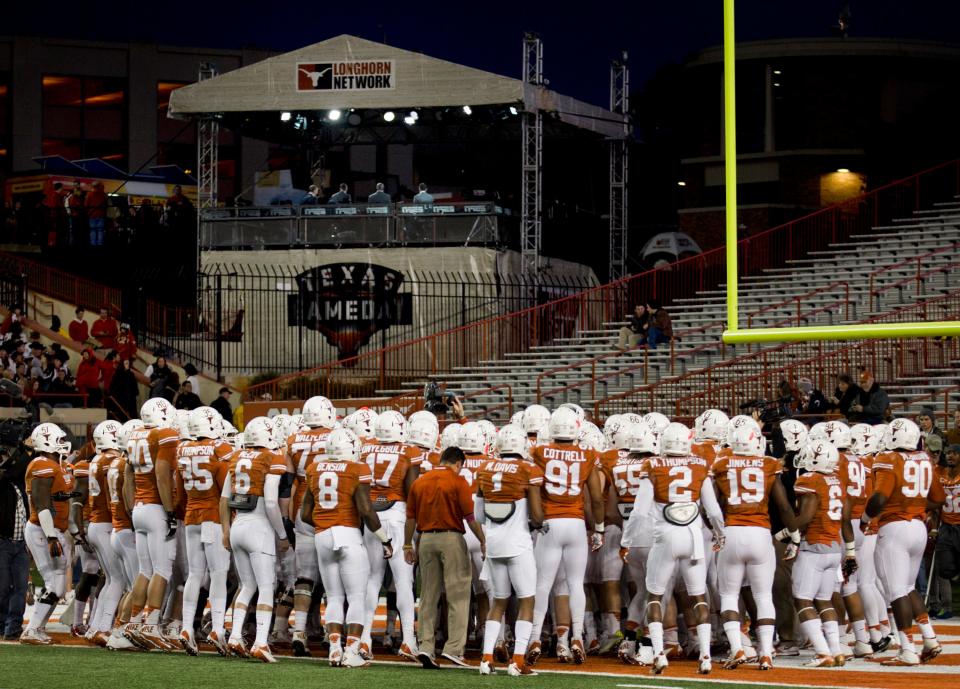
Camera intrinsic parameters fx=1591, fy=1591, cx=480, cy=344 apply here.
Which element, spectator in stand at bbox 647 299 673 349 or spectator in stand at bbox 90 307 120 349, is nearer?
spectator in stand at bbox 647 299 673 349

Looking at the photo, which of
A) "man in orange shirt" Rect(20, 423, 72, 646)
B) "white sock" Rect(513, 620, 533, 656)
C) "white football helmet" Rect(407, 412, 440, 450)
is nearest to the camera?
"white sock" Rect(513, 620, 533, 656)

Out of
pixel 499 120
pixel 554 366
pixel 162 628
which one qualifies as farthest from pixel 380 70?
pixel 162 628

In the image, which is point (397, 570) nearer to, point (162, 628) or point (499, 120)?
point (162, 628)

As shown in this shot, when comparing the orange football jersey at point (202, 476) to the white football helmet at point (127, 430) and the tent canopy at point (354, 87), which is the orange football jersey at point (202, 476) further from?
the tent canopy at point (354, 87)

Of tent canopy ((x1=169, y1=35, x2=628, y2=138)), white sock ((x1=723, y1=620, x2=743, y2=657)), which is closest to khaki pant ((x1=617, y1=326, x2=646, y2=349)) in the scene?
tent canopy ((x1=169, y1=35, x2=628, y2=138))

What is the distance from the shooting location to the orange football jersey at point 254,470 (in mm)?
12570

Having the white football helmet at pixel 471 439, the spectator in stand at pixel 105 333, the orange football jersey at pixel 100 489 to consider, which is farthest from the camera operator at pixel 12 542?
the spectator in stand at pixel 105 333

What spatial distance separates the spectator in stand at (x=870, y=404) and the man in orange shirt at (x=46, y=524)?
28.5 ft

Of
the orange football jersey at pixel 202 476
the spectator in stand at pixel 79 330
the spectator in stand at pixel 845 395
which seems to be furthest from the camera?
the spectator in stand at pixel 79 330

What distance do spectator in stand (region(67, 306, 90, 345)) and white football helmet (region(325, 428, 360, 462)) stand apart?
634 inches

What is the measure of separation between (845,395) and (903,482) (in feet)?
19.7

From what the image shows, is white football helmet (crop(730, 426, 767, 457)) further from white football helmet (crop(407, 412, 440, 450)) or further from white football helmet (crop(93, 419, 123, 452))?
white football helmet (crop(93, 419, 123, 452))

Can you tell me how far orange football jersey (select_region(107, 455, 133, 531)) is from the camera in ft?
44.6

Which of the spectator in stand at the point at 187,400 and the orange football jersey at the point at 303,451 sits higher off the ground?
the spectator in stand at the point at 187,400
